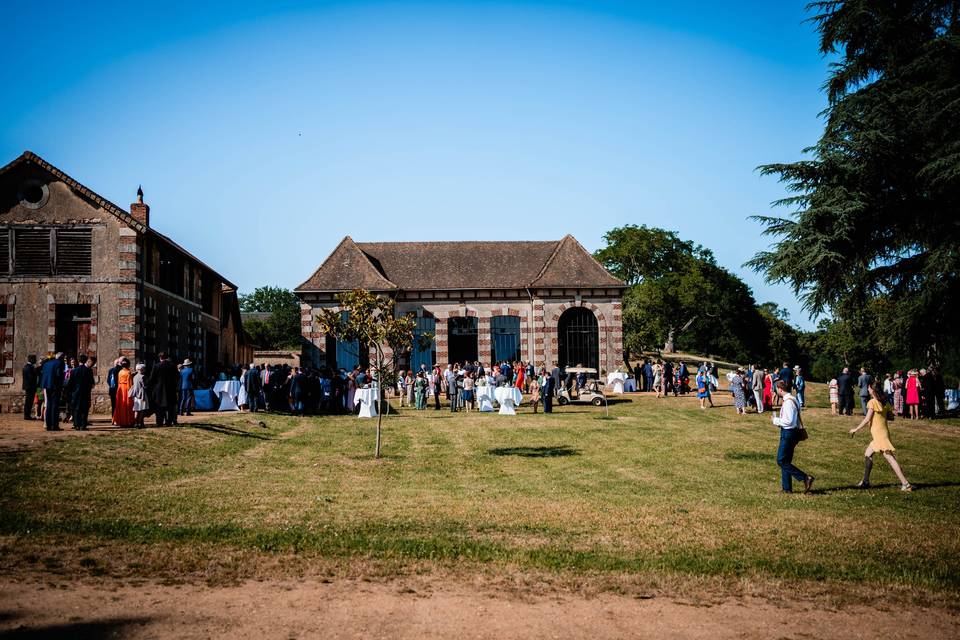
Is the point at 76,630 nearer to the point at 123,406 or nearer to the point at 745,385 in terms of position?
the point at 123,406

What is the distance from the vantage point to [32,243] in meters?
22.1

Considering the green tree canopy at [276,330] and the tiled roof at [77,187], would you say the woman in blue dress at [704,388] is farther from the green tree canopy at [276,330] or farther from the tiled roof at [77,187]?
the green tree canopy at [276,330]

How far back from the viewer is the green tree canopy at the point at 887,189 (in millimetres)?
21250

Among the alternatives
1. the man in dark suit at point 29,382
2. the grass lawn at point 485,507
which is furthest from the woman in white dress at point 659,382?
the man in dark suit at point 29,382

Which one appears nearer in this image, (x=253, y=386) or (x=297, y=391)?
(x=253, y=386)

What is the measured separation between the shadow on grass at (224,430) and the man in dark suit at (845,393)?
19100mm

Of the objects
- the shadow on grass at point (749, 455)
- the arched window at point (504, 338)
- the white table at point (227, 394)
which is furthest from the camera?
the arched window at point (504, 338)

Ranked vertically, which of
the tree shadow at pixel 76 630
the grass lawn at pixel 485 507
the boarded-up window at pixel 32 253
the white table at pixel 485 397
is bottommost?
the grass lawn at pixel 485 507

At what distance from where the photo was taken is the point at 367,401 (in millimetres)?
22312

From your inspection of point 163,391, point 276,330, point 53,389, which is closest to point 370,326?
point 163,391

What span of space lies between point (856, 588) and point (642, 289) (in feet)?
149

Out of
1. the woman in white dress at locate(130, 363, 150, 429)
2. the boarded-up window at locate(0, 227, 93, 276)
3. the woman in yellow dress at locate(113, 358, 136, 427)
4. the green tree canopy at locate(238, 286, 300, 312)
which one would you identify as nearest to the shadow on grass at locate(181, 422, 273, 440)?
the woman in white dress at locate(130, 363, 150, 429)

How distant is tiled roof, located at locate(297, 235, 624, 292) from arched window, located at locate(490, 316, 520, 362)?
1.76m

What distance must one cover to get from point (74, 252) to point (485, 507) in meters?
18.7
